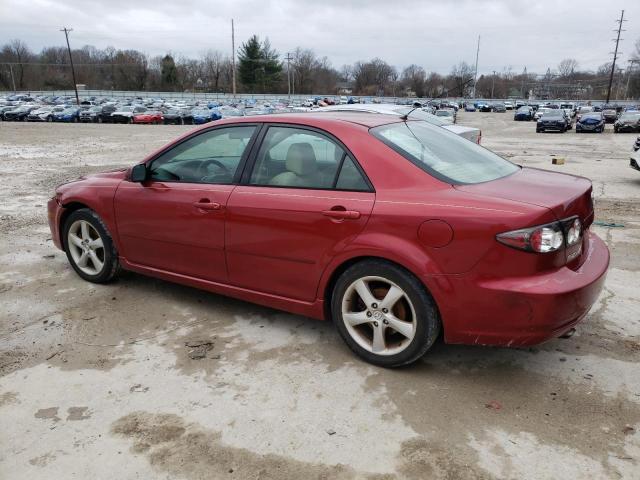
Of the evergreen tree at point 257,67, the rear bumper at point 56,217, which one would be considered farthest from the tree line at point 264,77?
the rear bumper at point 56,217

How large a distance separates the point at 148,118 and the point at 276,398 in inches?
1702

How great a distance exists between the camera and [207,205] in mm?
3807

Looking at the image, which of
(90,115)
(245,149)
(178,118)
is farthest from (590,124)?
(90,115)

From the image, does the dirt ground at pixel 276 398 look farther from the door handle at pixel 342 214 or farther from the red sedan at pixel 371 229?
the door handle at pixel 342 214

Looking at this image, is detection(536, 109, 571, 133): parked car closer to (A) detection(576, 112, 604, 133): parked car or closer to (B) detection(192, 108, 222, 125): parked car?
(A) detection(576, 112, 604, 133): parked car

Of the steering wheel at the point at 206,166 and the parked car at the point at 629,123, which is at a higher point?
the steering wheel at the point at 206,166

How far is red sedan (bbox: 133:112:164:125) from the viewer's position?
42.3 metres

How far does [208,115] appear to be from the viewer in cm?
4147

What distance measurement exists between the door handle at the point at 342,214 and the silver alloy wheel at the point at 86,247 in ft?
8.14

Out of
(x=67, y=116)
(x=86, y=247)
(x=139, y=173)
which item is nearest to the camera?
(x=139, y=173)

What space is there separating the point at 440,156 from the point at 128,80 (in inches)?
4967

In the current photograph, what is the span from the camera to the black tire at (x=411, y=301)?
3.04m

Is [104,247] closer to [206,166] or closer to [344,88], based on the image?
[206,166]

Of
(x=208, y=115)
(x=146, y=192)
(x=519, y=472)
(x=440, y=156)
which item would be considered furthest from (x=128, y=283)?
(x=208, y=115)
